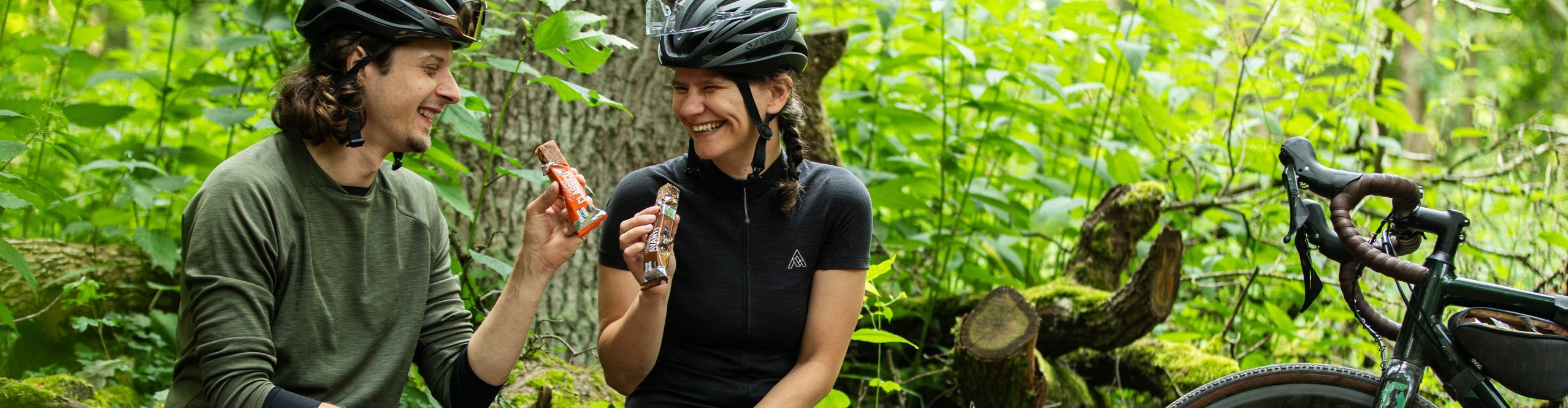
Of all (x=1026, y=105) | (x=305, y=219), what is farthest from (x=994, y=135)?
(x=305, y=219)

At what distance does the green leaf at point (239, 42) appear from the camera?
3.31 m

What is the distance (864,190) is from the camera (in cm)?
268

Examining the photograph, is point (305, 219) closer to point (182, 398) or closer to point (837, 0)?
point (182, 398)

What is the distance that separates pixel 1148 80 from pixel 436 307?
10.6ft

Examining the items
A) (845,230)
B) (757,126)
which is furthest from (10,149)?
(845,230)

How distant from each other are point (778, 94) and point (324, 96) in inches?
41.2

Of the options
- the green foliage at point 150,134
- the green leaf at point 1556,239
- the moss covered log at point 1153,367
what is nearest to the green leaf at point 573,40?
the green foliage at point 150,134

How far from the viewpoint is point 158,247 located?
11.7ft

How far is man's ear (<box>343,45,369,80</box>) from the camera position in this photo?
2.15 meters

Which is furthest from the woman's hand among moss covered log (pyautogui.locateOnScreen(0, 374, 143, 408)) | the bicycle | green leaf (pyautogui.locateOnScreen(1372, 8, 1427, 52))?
green leaf (pyautogui.locateOnScreen(1372, 8, 1427, 52))

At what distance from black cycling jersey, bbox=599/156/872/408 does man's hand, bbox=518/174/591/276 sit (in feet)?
0.66

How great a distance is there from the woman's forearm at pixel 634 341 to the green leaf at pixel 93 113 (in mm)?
2076

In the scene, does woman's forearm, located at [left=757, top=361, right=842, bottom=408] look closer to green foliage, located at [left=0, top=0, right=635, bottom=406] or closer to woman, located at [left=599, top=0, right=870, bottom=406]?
woman, located at [left=599, top=0, right=870, bottom=406]

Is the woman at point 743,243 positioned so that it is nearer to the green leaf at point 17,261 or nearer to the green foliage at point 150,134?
the green foliage at point 150,134
